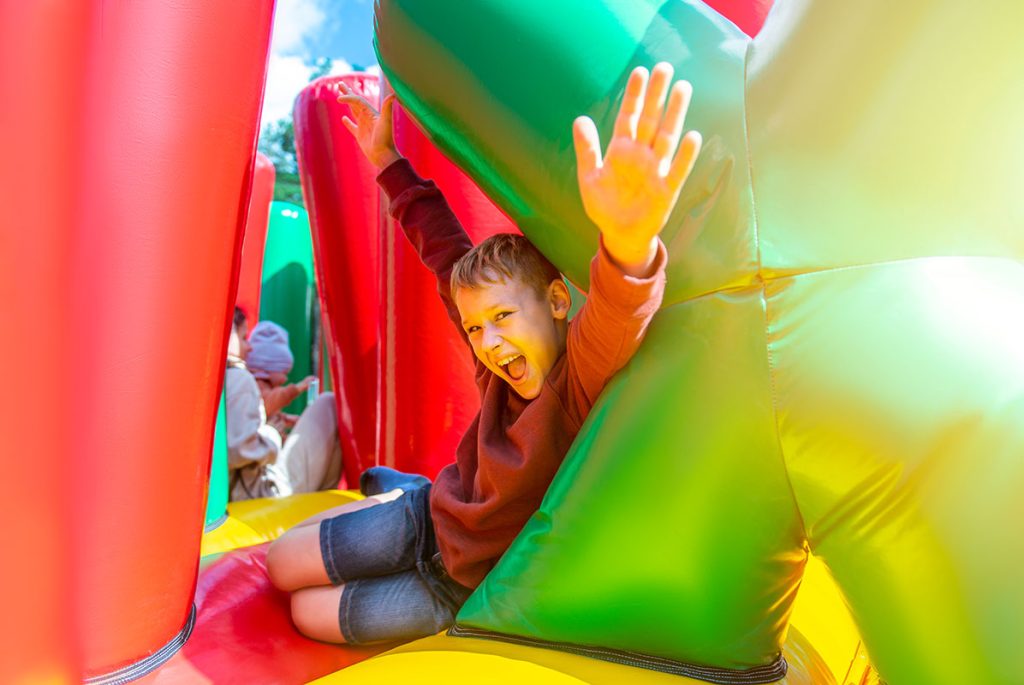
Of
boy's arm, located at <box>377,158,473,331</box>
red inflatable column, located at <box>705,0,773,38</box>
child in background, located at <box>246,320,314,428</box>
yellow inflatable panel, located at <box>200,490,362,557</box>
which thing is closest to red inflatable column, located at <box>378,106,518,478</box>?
yellow inflatable panel, located at <box>200,490,362,557</box>

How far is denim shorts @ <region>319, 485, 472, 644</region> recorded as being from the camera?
1128 millimetres

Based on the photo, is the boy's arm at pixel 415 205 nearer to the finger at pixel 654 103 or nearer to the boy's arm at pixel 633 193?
the boy's arm at pixel 633 193

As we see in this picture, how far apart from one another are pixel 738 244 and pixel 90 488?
0.72m

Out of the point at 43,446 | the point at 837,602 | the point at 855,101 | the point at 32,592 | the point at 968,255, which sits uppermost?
the point at 855,101

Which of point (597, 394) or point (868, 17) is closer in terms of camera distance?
point (868, 17)

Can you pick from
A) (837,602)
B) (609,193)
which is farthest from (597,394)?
(837,602)

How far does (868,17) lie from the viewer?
0.79 m

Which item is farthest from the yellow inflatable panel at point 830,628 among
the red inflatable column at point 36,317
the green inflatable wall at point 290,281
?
the green inflatable wall at point 290,281

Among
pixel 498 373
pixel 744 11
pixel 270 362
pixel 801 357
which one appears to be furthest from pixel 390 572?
pixel 270 362

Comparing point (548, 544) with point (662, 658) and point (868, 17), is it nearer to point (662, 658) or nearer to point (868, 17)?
point (662, 658)

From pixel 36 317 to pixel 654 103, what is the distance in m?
0.62

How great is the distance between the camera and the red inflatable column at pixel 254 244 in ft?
9.59

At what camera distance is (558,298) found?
1105mm

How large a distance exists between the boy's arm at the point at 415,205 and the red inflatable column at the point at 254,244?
64.2 inches
